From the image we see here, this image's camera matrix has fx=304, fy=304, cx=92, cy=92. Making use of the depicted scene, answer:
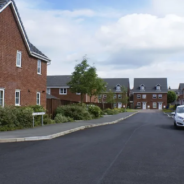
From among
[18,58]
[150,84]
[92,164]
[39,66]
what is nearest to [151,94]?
[150,84]

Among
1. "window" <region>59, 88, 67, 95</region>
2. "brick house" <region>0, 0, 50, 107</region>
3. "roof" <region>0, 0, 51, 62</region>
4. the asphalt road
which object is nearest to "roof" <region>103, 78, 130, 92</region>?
"window" <region>59, 88, 67, 95</region>

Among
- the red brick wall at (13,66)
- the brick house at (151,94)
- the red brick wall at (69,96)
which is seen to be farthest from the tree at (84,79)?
the brick house at (151,94)

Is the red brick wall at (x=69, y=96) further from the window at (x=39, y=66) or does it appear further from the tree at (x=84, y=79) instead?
the window at (x=39, y=66)

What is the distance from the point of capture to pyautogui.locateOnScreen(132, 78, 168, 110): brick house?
315 ft

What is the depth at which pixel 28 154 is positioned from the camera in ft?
31.9

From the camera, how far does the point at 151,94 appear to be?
96.6 m

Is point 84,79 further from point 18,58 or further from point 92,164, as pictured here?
point 92,164

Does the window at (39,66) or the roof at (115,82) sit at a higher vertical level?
the roof at (115,82)

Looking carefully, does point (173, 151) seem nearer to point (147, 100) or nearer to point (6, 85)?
point (6, 85)

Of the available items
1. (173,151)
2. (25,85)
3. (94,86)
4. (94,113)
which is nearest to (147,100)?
(94,86)

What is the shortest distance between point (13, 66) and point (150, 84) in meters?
78.9

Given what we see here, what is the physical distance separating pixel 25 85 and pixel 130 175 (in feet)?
65.4

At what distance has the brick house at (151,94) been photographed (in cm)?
9594

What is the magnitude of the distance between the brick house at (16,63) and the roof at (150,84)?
72.3 meters
